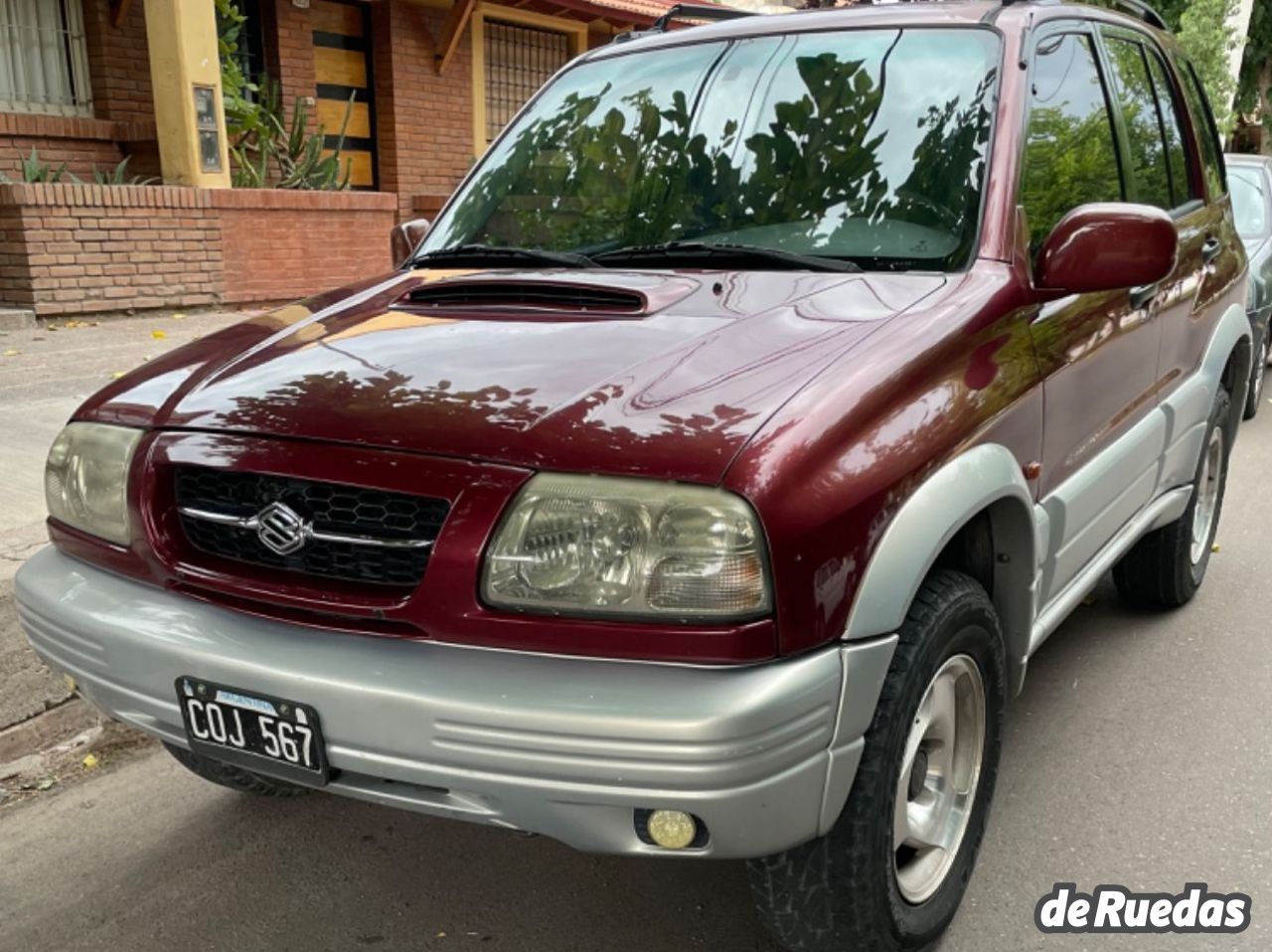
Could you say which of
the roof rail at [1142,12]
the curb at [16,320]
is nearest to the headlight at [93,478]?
the roof rail at [1142,12]

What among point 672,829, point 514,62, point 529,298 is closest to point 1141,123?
point 529,298

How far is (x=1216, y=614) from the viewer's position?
4430 mm

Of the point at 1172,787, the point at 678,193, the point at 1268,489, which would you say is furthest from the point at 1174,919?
the point at 1268,489

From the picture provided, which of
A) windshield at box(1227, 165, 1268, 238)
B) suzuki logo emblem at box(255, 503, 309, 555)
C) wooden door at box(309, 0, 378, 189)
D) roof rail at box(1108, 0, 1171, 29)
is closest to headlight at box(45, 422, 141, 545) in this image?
suzuki logo emblem at box(255, 503, 309, 555)

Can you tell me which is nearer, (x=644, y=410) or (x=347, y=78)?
(x=644, y=410)

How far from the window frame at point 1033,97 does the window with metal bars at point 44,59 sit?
870 centimetres

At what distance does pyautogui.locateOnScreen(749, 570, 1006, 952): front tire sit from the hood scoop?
86cm

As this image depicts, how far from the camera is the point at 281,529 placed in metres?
2.10

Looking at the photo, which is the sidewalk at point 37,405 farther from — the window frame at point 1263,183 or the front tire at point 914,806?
the window frame at point 1263,183

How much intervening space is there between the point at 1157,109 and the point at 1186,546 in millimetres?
1527

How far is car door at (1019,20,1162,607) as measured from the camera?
2742 millimetres

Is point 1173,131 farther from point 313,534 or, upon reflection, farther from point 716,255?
point 313,534

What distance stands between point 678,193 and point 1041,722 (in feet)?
6.34

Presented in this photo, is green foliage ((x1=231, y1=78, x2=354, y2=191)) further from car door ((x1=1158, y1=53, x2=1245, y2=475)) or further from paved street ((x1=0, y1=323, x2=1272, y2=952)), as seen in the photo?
paved street ((x1=0, y1=323, x2=1272, y2=952))
